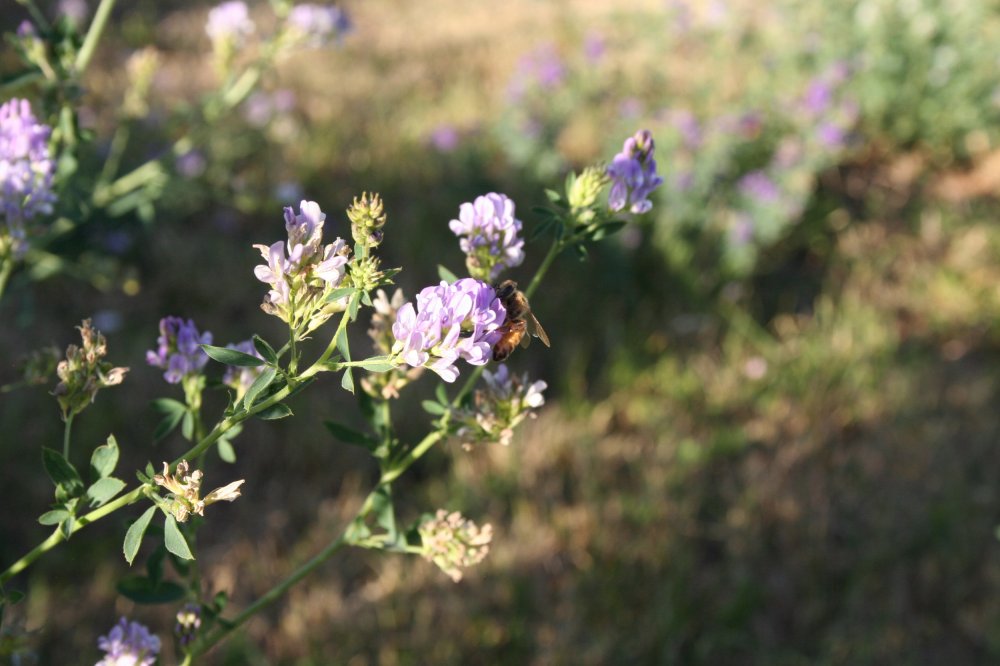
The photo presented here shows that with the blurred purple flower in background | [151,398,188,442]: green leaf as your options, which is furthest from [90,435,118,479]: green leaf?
the blurred purple flower in background

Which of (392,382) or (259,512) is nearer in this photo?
(392,382)

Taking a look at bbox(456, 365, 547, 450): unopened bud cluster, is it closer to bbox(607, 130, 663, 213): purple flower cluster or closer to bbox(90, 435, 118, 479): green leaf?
bbox(607, 130, 663, 213): purple flower cluster

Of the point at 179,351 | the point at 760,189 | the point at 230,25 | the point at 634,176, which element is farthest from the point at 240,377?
the point at 760,189

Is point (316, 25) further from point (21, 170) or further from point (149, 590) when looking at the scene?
point (149, 590)

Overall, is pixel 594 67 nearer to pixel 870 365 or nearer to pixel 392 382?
pixel 870 365

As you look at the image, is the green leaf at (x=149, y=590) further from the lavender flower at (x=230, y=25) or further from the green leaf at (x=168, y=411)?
the lavender flower at (x=230, y=25)

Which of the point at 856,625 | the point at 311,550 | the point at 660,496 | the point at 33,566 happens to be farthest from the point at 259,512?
the point at 856,625
